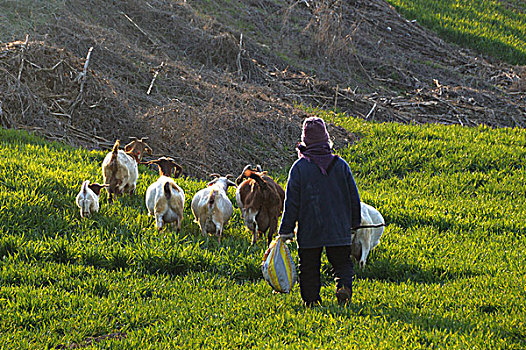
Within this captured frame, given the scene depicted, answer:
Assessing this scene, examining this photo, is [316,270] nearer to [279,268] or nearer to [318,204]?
[279,268]

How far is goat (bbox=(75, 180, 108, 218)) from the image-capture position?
24.2ft

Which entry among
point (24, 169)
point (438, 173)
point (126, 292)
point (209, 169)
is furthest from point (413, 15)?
point (126, 292)

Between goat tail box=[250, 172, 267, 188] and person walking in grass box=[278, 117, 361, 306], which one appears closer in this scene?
person walking in grass box=[278, 117, 361, 306]

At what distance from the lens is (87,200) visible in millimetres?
7414

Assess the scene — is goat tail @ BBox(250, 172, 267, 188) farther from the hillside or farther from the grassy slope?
the hillside

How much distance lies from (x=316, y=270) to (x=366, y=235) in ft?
3.68

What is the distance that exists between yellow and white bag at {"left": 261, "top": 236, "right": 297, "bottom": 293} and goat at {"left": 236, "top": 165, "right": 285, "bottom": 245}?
98cm

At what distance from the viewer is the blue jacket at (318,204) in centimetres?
586

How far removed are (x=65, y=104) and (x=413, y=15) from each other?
19.7 m

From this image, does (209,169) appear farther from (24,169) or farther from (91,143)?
(24,169)

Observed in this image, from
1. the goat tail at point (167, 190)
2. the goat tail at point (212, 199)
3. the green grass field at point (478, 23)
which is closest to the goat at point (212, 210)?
the goat tail at point (212, 199)

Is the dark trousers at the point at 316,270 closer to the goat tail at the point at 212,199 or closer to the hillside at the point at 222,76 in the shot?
the goat tail at the point at 212,199

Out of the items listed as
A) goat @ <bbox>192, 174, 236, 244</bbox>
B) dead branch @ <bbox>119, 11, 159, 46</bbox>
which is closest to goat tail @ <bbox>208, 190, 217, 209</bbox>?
goat @ <bbox>192, 174, 236, 244</bbox>

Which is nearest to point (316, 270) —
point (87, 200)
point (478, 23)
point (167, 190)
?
point (167, 190)
